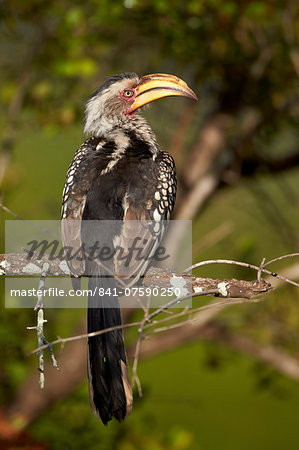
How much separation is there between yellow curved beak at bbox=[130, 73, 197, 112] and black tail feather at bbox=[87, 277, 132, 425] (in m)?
0.75

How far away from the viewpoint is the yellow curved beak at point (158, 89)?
2223 millimetres

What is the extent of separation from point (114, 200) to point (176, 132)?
3.32 metres

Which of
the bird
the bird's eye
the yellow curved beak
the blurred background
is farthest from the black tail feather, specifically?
the blurred background

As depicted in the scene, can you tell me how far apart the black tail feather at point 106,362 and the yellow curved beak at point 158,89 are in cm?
75

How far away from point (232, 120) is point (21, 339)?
105 inches

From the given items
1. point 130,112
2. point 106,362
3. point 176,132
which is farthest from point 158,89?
point 176,132

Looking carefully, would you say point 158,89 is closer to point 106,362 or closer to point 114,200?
point 114,200

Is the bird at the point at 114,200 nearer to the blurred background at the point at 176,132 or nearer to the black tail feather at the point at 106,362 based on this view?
the black tail feather at the point at 106,362

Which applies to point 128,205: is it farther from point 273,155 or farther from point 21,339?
point 273,155

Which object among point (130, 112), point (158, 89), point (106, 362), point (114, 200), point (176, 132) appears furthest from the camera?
point (176, 132)

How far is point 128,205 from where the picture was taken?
7.66 ft

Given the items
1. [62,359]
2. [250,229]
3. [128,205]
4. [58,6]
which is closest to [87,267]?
[128,205]

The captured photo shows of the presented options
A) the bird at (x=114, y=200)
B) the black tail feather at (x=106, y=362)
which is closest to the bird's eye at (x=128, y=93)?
the bird at (x=114, y=200)

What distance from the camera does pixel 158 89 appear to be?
2430mm
